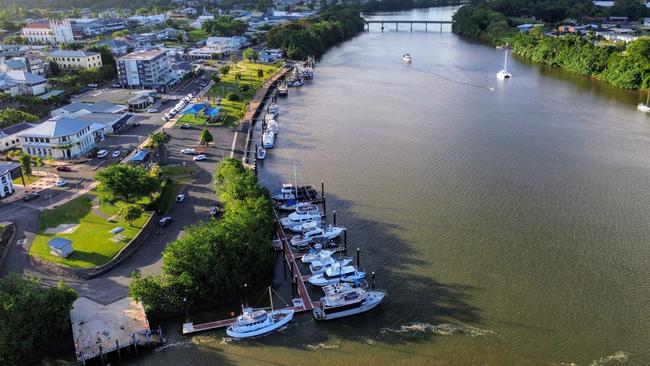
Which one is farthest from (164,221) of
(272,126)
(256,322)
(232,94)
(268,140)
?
(232,94)

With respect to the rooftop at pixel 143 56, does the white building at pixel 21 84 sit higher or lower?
lower

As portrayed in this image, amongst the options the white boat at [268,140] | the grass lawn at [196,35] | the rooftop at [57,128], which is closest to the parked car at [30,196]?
the rooftop at [57,128]

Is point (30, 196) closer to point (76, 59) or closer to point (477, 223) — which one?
point (477, 223)

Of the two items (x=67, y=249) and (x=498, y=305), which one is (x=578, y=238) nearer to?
(x=498, y=305)

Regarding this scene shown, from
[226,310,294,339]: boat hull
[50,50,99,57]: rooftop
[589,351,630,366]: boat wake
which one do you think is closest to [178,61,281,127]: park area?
[50,50,99,57]: rooftop

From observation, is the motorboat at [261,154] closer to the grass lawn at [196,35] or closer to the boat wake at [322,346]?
the boat wake at [322,346]

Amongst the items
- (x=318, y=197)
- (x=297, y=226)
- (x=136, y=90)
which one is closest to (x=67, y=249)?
(x=297, y=226)
